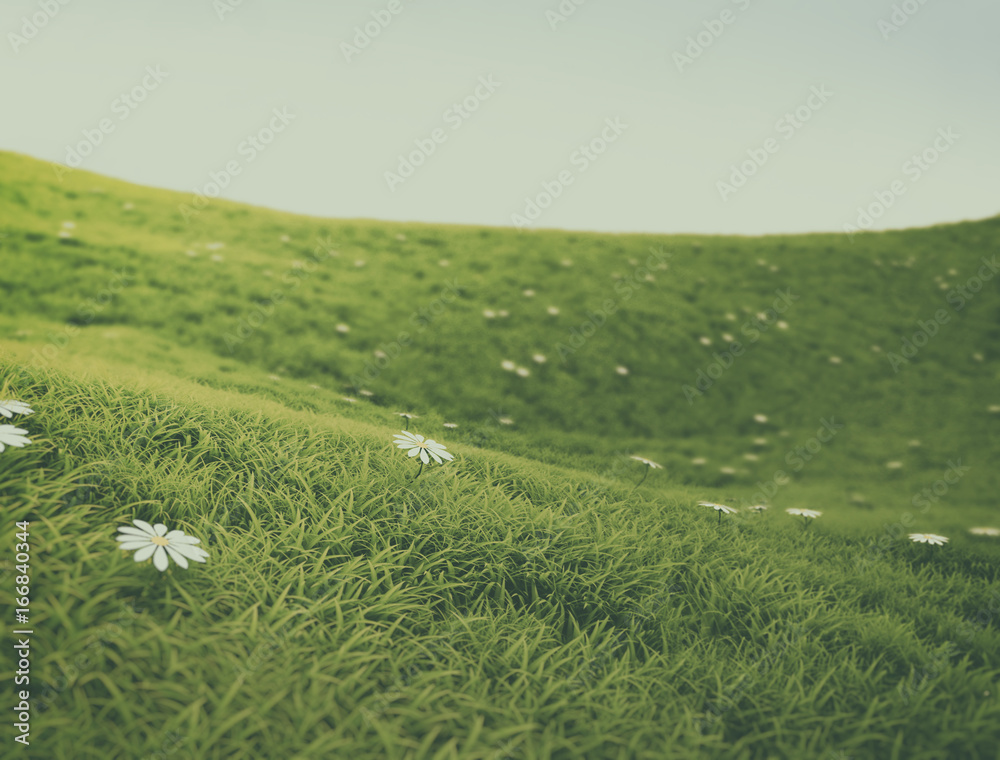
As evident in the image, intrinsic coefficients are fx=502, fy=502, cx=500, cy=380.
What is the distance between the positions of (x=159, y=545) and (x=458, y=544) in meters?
1.26

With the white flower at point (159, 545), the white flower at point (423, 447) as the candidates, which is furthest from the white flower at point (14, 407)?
the white flower at point (423, 447)

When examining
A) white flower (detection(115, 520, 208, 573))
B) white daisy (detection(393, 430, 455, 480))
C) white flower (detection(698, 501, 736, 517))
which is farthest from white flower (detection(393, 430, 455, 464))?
white flower (detection(698, 501, 736, 517))

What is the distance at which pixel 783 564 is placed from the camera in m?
3.16

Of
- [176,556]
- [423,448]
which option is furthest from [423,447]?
[176,556]

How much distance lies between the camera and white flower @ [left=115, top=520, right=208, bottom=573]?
1.68 m

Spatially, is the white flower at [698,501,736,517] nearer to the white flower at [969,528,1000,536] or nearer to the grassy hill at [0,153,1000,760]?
the grassy hill at [0,153,1000,760]

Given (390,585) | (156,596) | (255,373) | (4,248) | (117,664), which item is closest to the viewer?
(117,664)

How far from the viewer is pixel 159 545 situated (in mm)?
1749

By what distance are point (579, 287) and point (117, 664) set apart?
28.1ft

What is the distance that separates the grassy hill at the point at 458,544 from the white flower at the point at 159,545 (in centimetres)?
10

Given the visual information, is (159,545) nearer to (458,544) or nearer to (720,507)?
(458,544)

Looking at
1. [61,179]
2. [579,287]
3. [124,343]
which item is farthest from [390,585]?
[61,179]

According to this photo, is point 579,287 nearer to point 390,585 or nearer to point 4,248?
point 390,585

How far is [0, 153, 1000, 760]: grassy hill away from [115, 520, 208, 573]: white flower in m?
0.10
